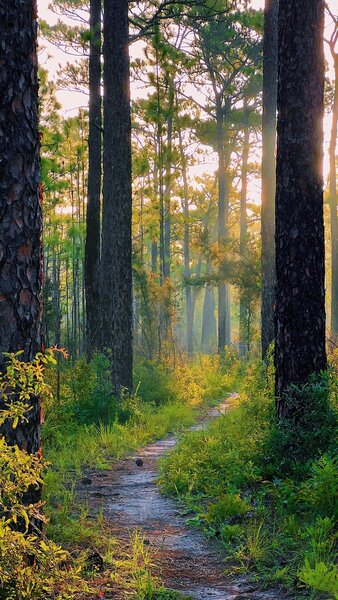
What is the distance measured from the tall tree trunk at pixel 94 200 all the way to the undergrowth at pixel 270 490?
6108 mm

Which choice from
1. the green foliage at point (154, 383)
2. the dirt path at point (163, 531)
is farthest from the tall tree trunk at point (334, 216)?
the dirt path at point (163, 531)

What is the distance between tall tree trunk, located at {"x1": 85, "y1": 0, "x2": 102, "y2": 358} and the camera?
1250 centimetres

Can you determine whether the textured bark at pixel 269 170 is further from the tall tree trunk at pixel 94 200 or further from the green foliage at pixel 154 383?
the tall tree trunk at pixel 94 200

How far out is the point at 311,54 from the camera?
5609mm

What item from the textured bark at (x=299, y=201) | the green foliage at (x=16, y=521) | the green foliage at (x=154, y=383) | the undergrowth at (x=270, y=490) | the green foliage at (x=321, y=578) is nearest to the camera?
the green foliage at (x=16, y=521)

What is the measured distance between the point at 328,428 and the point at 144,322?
11.3 m

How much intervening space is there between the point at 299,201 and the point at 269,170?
7.15m

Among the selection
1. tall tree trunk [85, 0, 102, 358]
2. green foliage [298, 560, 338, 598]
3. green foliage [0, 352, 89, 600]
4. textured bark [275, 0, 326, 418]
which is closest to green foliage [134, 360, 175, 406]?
tall tree trunk [85, 0, 102, 358]

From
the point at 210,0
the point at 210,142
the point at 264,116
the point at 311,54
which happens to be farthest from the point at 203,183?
the point at 311,54

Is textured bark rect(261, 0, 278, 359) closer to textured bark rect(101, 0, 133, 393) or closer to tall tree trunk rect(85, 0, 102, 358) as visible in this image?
textured bark rect(101, 0, 133, 393)

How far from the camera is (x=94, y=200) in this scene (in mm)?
12906

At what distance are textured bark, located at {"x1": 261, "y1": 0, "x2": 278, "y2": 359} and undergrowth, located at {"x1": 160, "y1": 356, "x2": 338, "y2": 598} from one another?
5161 mm

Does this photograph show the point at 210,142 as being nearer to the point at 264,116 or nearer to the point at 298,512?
the point at 264,116

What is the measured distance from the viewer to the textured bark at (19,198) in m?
3.04
